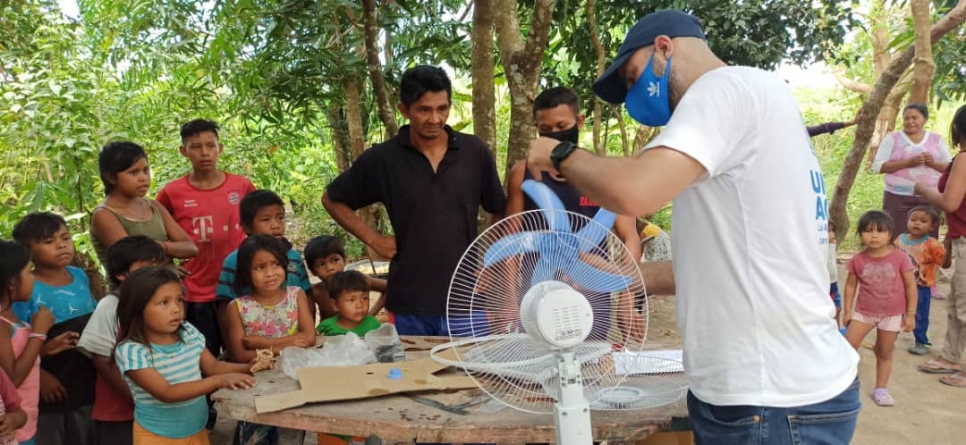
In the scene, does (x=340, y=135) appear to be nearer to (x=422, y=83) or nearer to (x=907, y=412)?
(x=422, y=83)

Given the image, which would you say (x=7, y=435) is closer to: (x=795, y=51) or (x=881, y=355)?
(x=881, y=355)

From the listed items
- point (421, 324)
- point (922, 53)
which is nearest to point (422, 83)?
point (421, 324)

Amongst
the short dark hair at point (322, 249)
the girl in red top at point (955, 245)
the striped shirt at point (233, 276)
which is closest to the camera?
the striped shirt at point (233, 276)

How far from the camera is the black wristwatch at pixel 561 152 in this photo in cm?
137

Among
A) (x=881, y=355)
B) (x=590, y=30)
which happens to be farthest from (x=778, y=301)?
(x=590, y=30)

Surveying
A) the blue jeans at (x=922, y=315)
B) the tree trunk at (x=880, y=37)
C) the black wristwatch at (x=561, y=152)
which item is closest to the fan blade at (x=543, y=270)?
the black wristwatch at (x=561, y=152)

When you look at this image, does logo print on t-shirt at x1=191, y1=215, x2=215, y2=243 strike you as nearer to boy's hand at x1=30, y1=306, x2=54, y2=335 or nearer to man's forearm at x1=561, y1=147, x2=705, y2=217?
boy's hand at x1=30, y1=306, x2=54, y2=335

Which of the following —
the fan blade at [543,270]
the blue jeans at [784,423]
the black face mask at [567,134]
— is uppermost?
the black face mask at [567,134]

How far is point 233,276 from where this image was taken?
3.08 meters

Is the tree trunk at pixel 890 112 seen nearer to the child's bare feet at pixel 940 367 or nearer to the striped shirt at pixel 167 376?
the child's bare feet at pixel 940 367

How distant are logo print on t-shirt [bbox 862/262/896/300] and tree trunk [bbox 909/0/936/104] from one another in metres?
2.54

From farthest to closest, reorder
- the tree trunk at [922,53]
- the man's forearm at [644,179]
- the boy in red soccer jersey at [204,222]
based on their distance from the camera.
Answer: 1. the tree trunk at [922,53]
2. the boy in red soccer jersey at [204,222]
3. the man's forearm at [644,179]

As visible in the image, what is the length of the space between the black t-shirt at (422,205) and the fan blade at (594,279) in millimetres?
1111

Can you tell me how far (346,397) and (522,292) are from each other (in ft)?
2.12
